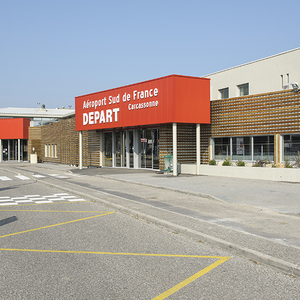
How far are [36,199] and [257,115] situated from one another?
13.3 metres

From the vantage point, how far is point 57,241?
732 cm

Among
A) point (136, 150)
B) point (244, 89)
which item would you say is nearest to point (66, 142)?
point (136, 150)

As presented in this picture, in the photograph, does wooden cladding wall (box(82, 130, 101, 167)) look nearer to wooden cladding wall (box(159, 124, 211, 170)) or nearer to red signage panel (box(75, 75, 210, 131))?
red signage panel (box(75, 75, 210, 131))

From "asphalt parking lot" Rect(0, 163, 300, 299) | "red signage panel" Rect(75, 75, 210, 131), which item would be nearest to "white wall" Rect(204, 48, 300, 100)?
"red signage panel" Rect(75, 75, 210, 131)

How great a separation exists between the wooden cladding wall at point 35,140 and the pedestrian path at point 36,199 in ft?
121

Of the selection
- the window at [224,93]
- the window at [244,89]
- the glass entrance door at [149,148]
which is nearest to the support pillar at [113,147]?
the glass entrance door at [149,148]

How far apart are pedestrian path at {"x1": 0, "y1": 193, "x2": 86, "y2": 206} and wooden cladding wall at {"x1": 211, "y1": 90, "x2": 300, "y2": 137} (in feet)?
38.6

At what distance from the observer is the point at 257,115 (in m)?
21.3

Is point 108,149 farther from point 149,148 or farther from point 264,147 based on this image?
point 264,147

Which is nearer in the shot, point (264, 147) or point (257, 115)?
point (264, 147)

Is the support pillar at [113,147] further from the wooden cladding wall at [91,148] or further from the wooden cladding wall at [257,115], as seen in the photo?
the wooden cladding wall at [257,115]

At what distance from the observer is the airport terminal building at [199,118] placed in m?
20.6

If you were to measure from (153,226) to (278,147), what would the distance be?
13.6m

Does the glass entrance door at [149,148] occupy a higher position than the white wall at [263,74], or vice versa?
the white wall at [263,74]
